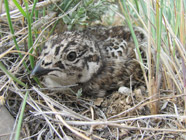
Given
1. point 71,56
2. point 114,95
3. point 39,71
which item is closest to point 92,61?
point 71,56

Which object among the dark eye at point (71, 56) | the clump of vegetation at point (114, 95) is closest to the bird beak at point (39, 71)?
the clump of vegetation at point (114, 95)

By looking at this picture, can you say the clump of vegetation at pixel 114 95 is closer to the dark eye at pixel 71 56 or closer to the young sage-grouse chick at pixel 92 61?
the young sage-grouse chick at pixel 92 61

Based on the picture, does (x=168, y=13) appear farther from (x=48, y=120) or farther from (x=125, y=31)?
(x=48, y=120)

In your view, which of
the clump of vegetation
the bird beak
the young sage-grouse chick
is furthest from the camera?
the young sage-grouse chick

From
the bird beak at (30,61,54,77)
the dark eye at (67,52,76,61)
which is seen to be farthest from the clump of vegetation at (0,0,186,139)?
the dark eye at (67,52,76,61)

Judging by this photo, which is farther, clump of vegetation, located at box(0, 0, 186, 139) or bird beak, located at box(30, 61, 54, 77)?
bird beak, located at box(30, 61, 54, 77)

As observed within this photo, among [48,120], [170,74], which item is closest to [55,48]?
[48,120]

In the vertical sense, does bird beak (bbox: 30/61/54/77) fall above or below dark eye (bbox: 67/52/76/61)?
above

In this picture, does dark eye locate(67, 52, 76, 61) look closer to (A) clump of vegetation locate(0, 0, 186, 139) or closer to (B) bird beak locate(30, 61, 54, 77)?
(B) bird beak locate(30, 61, 54, 77)
